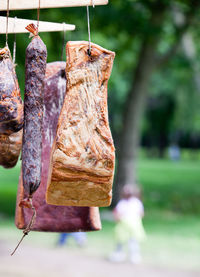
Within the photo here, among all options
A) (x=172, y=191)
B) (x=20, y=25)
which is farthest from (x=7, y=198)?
(x=20, y=25)

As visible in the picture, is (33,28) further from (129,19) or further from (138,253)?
(129,19)

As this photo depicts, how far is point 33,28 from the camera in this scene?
2188 millimetres

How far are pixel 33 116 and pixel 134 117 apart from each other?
43.5ft

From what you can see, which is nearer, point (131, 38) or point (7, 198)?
point (131, 38)

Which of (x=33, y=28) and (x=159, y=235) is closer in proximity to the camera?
(x=33, y=28)

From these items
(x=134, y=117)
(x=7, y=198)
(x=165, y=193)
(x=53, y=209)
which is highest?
(x=53, y=209)

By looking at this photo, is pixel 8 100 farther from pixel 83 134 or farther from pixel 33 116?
pixel 83 134

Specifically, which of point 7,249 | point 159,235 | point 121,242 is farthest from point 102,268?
point 159,235

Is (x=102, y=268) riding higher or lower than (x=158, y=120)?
Result: higher

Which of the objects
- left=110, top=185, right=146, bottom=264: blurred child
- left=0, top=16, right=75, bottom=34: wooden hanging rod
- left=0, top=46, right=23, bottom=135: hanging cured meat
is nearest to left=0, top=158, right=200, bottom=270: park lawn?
left=110, top=185, right=146, bottom=264: blurred child

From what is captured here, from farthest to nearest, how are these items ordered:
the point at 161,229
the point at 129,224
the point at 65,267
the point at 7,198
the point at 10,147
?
the point at 7,198 → the point at 161,229 → the point at 129,224 → the point at 65,267 → the point at 10,147

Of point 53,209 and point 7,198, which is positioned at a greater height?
Result: point 53,209

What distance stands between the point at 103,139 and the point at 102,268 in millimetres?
7632

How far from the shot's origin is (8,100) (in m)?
2.10
